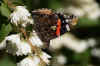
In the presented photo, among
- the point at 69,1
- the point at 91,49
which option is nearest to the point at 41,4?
the point at 69,1

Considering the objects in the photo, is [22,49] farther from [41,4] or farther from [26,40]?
[41,4]

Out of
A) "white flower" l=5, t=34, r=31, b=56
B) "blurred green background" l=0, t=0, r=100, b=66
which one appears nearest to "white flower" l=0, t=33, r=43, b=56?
"white flower" l=5, t=34, r=31, b=56

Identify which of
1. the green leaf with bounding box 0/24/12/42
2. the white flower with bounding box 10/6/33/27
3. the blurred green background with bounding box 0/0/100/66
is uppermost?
the white flower with bounding box 10/6/33/27

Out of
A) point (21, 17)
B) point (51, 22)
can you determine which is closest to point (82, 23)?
point (51, 22)

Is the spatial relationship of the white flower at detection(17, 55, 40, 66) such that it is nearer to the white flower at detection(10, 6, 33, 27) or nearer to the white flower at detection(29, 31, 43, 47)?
the white flower at detection(29, 31, 43, 47)

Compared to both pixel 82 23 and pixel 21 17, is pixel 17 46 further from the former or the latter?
pixel 82 23
